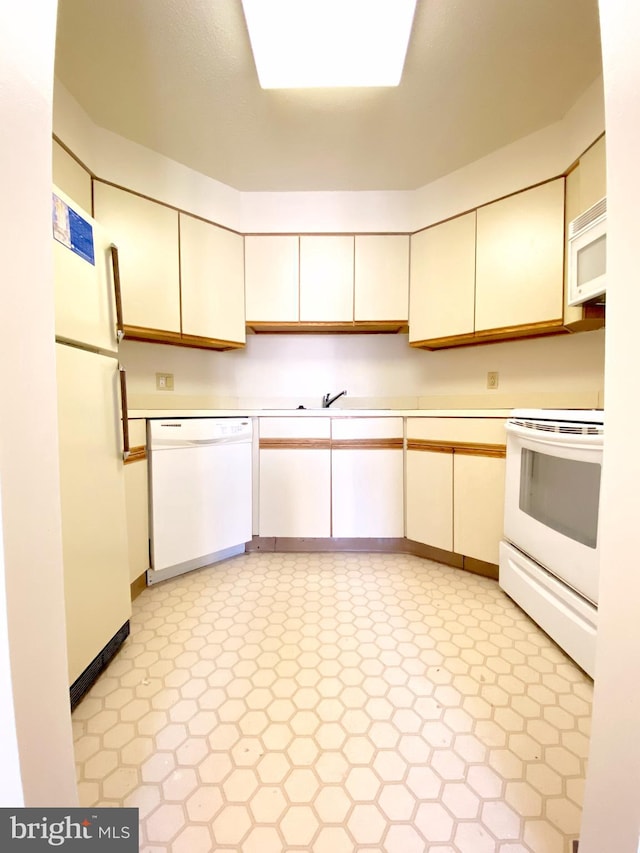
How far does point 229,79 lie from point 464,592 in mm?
2407

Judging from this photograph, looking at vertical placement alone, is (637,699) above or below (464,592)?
above

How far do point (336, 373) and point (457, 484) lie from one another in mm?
1085

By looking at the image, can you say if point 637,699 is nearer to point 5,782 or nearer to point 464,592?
point 5,782

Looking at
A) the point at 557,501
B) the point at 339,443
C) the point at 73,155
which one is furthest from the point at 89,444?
the point at 557,501

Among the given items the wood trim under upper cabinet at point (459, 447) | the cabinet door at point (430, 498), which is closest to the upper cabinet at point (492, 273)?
the wood trim under upper cabinet at point (459, 447)

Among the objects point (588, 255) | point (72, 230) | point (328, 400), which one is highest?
point (588, 255)

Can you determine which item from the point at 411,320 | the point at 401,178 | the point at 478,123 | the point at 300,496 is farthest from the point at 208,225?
the point at 300,496

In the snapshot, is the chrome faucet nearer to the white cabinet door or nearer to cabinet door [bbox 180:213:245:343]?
the white cabinet door

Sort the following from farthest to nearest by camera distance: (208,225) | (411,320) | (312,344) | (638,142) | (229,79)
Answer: (312,344)
(411,320)
(208,225)
(229,79)
(638,142)

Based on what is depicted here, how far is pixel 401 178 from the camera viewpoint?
1.97 m

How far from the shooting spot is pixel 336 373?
239 centimetres

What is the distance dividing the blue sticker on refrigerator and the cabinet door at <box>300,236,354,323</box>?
1.23 meters

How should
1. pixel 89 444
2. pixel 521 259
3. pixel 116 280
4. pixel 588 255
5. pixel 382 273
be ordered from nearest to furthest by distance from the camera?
pixel 89 444 → pixel 116 280 → pixel 588 255 → pixel 521 259 → pixel 382 273

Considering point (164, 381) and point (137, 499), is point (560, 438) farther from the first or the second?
point (164, 381)
